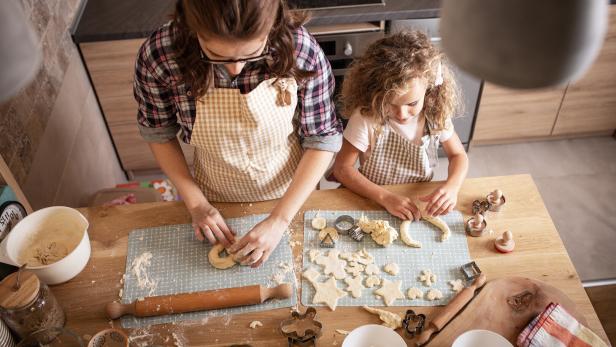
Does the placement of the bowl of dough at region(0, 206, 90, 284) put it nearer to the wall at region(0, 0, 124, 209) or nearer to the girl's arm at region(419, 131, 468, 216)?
the wall at region(0, 0, 124, 209)

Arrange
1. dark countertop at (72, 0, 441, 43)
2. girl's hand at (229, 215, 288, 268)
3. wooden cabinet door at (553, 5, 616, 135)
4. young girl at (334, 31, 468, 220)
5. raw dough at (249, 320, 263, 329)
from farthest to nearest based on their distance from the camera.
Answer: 1. wooden cabinet door at (553, 5, 616, 135)
2. dark countertop at (72, 0, 441, 43)
3. young girl at (334, 31, 468, 220)
4. girl's hand at (229, 215, 288, 268)
5. raw dough at (249, 320, 263, 329)

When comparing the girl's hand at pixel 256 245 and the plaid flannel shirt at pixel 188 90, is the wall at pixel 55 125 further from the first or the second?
the girl's hand at pixel 256 245

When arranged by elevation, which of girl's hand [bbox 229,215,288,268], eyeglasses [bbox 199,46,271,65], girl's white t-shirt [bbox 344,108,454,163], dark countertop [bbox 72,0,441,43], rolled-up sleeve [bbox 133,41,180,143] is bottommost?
girl's hand [bbox 229,215,288,268]

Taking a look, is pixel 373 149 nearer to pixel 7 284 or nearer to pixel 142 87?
pixel 142 87

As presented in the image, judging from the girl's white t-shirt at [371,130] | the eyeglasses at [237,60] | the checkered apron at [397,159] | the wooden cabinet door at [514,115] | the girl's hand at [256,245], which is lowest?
the wooden cabinet door at [514,115]

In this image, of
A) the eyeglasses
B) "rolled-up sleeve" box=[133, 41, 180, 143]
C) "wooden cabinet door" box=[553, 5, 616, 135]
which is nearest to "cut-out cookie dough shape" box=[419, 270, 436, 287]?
the eyeglasses

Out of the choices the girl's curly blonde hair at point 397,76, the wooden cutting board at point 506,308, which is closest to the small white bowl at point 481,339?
the wooden cutting board at point 506,308

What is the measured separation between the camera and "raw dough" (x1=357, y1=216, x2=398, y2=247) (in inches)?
47.7

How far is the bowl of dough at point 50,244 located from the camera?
1.15 meters

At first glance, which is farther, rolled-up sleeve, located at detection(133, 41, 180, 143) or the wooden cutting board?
rolled-up sleeve, located at detection(133, 41, 180, 143)

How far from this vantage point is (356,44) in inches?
84.7

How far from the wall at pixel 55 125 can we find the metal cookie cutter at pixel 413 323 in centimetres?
120

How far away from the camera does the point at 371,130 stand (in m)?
1.52

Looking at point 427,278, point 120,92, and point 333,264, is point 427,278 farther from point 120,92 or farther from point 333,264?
point 120,92
